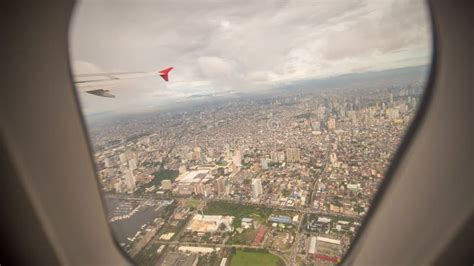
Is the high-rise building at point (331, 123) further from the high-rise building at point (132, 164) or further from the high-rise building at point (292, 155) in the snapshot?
the high-rise building at point (132, 164)

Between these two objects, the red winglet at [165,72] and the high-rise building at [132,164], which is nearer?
the red winglet at [165,72]

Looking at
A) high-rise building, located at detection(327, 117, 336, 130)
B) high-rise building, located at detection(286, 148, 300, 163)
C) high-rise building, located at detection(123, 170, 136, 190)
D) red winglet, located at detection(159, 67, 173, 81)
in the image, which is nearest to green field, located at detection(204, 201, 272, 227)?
high-rise building, located at detection(286, 148, 300, 163)

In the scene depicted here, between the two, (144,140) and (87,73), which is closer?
(87,73)

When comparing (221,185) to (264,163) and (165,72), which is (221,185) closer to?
(264,163)

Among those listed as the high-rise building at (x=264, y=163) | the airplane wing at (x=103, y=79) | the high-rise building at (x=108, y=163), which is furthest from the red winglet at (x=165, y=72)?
the high-rise building at (x=264, y=163)

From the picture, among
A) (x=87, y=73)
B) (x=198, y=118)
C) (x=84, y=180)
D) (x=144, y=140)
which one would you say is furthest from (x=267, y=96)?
(x=84, y=180)

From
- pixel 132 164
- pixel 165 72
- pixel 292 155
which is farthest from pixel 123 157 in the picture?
pixel 292 155

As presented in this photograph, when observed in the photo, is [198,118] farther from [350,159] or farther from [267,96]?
[350,159]
